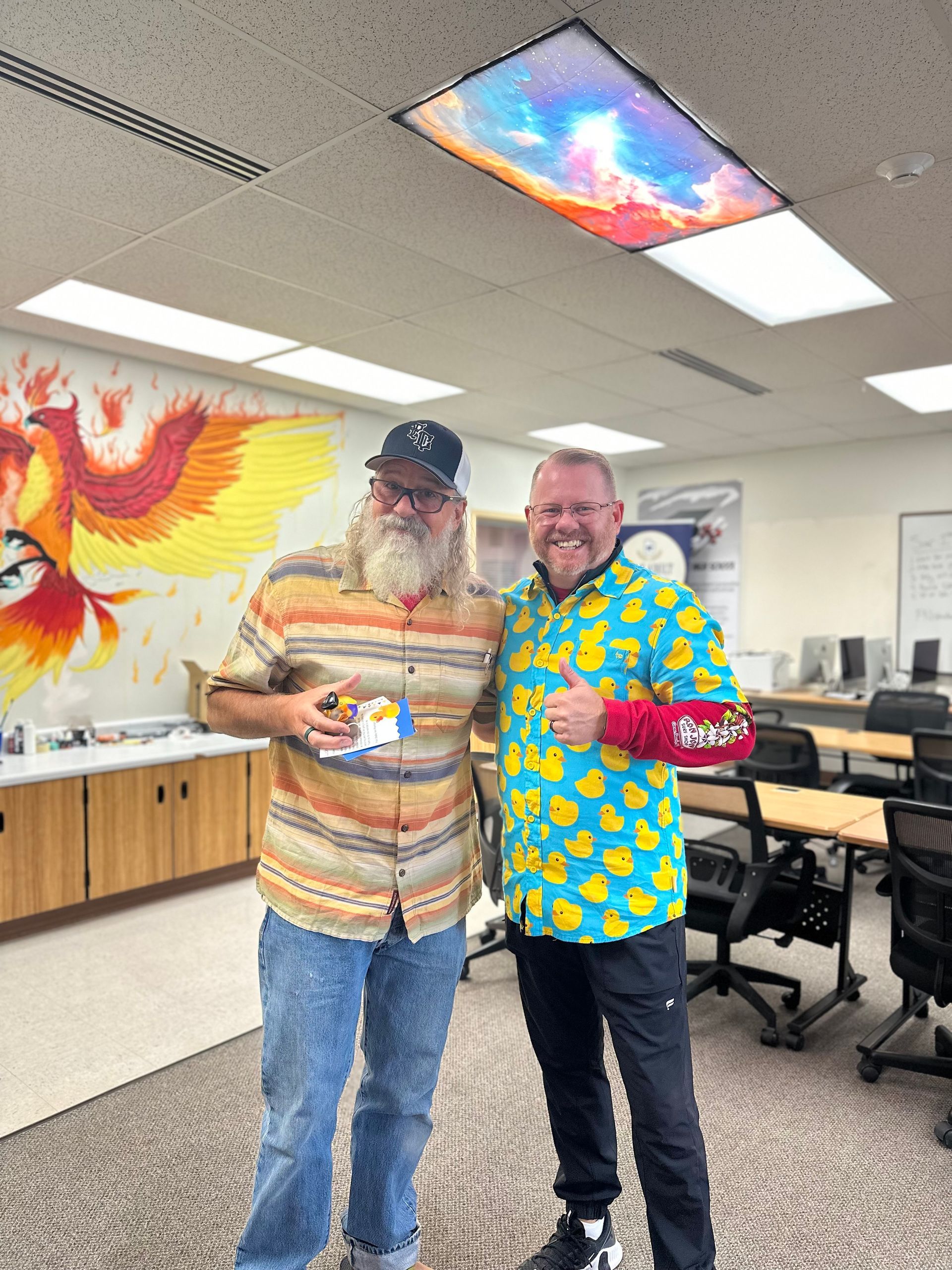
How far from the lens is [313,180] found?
2725 mm

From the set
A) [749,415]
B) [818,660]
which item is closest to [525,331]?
[749,415]

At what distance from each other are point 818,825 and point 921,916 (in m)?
0.49

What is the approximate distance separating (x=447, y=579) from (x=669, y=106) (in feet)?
5.20

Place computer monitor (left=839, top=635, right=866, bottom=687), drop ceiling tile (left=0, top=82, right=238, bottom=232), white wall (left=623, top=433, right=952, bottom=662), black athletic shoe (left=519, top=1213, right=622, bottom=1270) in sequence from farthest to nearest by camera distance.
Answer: white wall (left=623, top=433, right=952, bottom=662), computer monitor (left=839, top=635, right=866, bottom=687), drop ceiling tile (left=0, top=82, right=238, bottom=232), black athletic shoe (left=519, top=1213, right=622, bottom=1270)

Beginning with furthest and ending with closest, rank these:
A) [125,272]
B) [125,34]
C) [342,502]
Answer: [342,502]
[125,272]
[125,34]

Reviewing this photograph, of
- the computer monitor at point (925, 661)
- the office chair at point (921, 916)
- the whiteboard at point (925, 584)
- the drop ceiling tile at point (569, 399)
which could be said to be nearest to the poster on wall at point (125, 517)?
the drop ceiling tile at point (569, 399)

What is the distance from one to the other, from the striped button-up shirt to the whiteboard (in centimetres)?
616

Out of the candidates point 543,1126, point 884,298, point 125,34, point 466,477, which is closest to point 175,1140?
point 543,1126

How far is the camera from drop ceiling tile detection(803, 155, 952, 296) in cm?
278

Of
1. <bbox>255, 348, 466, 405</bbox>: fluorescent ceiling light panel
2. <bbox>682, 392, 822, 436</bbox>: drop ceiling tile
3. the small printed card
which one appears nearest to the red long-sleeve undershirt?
the small printed card

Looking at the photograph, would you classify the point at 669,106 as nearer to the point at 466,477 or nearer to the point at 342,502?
the point at 466,477

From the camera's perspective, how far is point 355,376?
5.19 meters

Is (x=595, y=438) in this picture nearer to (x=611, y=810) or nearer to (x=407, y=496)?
(x=407, y=496)

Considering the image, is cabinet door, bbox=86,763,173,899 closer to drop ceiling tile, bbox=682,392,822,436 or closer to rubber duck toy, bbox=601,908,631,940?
rubber duck toy, bbox=601,908,631,940
